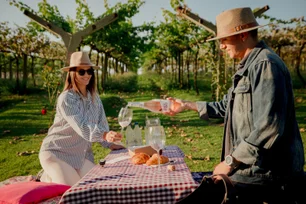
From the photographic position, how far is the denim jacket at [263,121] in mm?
1999

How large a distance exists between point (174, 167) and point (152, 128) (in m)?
0.38

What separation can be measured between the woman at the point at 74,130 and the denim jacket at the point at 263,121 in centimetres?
155

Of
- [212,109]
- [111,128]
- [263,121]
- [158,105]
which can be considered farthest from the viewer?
[111,128]

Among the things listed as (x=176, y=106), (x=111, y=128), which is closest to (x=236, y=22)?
(x=176, y=106)

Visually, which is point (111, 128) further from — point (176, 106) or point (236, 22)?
point (236, 22)

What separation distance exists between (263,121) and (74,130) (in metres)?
2.66

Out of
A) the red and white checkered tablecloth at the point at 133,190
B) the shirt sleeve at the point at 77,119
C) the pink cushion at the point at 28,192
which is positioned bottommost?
the pink cushion at the point at 28,192

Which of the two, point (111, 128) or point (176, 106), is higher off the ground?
point (176, 106)

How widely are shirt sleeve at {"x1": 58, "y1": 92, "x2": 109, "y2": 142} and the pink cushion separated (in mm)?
652

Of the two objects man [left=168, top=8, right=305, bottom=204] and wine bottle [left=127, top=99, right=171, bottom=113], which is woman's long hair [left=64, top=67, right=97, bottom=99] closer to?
wine bottle [left=127, top=99, right=171, bottom=113]

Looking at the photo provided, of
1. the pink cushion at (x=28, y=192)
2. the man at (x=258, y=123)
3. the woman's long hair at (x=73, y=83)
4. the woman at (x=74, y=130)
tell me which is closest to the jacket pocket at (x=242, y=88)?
the man at (x=258, y=123)

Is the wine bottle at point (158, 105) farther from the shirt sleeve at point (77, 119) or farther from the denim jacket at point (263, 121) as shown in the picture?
the denim jacket at point (263, 121)

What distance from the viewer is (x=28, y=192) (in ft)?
8.95

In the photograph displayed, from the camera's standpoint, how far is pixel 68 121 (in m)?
3.70
